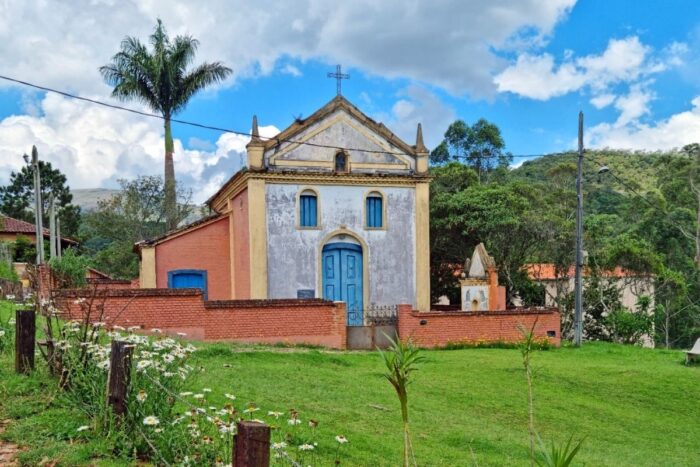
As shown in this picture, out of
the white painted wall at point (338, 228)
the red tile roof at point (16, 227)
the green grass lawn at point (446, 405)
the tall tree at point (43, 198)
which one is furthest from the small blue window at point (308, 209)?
the tall tree at point (43, 198)

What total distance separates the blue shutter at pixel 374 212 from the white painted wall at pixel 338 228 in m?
0.24

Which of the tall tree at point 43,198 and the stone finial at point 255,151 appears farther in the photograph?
the tall tree at point 43,198

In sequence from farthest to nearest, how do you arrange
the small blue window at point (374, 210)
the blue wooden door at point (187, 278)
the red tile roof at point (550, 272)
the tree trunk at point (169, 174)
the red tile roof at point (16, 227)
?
the red tile roof at point (16, 227)
the tree trunk at point (169, 174)
the red tile roof at point (550, 272)
the blue wooden door at point (187, 278)
the small blue window at point (374, 210)

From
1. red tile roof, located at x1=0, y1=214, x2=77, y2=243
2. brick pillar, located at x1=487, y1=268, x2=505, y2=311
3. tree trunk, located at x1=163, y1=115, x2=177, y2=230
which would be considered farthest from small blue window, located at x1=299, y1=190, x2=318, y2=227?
red tile roof, located at x1=0, y1=214, x2=77, y2=243

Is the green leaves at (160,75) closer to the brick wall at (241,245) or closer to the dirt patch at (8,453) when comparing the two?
the brick wall at (241,245)

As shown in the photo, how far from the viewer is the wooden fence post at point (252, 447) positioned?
3.38 metres

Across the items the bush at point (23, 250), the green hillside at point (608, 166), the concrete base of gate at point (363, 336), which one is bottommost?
the concrete base of gate at point (363, 336)

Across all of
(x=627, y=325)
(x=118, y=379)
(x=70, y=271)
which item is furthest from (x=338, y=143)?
(x=118, y=379)

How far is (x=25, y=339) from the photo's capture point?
289 inches

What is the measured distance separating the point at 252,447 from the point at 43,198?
186 ft

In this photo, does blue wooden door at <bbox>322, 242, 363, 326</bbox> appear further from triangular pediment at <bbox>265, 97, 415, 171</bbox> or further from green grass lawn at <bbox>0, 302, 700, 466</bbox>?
green grass lawn at <bbox>0, 302, 700, 466</bbox>

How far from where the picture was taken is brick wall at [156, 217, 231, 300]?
76.1ft

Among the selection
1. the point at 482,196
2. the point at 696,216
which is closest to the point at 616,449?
the point at 482,196

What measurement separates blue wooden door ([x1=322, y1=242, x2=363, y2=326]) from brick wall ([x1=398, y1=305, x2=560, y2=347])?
406cm
